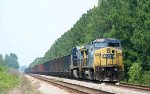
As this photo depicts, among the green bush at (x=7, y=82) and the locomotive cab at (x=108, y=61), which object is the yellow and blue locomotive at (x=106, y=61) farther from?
the green bush at (x=7, y=82)

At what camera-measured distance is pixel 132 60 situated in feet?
141

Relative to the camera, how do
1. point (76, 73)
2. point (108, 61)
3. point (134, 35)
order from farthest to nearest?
1. point (76, 73)
2. point (134, 35)
3. point (108, 61)

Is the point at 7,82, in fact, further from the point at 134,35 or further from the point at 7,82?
the point at 134,35

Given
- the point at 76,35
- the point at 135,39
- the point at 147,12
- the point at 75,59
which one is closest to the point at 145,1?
the point at 147,12

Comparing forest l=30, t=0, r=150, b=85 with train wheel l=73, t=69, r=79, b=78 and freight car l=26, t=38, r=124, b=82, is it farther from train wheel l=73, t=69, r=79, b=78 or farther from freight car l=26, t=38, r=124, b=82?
train wheel l=73, t=69, r=79, b=78

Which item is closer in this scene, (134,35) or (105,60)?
(105,60)

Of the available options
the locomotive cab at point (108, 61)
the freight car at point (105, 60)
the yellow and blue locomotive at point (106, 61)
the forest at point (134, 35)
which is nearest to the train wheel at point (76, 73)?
the forest at point (134, 35)

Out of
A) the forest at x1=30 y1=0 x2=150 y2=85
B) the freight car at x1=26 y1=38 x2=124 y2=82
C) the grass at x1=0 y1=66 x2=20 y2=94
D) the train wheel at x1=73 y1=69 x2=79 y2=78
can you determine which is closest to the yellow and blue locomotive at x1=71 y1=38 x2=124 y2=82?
the freight car at x1=26 y1=38 x2=124 y2=82

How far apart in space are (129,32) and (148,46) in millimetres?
7041

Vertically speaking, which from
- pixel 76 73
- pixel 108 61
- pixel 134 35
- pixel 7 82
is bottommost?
pixel 7 82

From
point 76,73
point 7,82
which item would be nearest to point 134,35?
point 76,73

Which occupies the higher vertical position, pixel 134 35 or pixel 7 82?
pixel 134 35

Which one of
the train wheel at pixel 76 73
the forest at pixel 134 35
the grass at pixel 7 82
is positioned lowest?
the grass at pixel 7 82

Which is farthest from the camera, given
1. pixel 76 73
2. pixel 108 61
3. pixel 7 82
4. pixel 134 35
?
pixel 76 73
